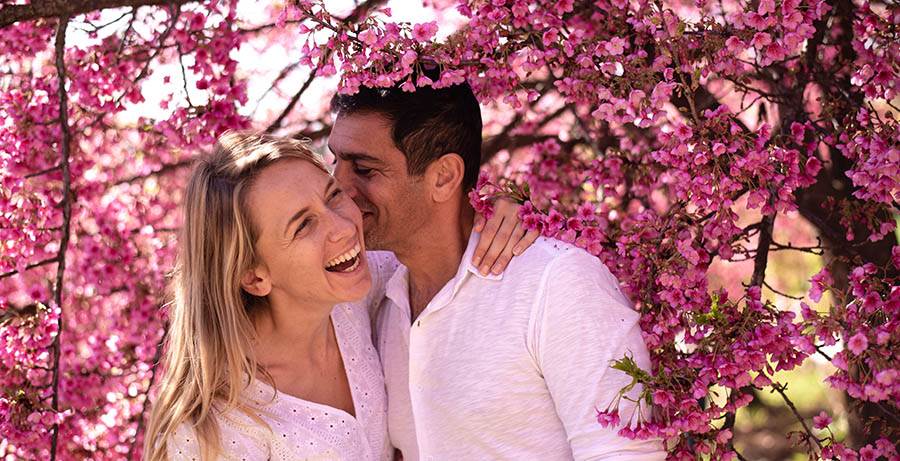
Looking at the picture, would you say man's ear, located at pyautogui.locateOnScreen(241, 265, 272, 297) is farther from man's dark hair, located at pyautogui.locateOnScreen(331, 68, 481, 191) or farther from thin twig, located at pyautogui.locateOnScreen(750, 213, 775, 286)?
thin twig, located at pyautogui.locateOnScreen(750, 213, 775, 286)

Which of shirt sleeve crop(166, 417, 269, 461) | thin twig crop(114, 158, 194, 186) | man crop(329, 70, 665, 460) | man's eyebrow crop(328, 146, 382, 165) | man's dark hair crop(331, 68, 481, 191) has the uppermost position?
thin twig crop(114, 158, 194, 186)

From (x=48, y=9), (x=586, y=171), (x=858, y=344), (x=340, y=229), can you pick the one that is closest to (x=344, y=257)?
(x=340, y=229)

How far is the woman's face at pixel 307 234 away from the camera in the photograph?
2887 mm

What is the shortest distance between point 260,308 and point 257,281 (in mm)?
→ 139

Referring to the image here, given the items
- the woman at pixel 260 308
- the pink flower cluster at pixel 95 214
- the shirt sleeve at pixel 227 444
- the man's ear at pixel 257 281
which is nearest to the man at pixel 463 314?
the woman at pixel 260 308

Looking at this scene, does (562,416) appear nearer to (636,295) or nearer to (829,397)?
(636,295)

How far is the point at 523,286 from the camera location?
114 inches

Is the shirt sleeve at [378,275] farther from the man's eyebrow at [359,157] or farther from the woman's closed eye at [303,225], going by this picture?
the woman's closed eye at [303,225]

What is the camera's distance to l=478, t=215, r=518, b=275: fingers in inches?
118

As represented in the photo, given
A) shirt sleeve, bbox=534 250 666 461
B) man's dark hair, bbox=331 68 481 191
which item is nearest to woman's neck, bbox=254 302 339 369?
man's dark hair, bbox=331 68 481 191

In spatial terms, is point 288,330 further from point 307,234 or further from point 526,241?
point 526,241

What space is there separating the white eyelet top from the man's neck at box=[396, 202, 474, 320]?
0.20 m

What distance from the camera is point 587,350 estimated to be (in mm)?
2697

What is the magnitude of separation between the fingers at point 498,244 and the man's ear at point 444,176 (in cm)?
21
